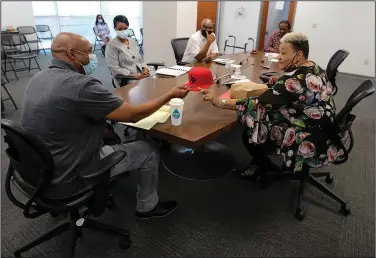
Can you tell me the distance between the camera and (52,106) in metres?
1.17

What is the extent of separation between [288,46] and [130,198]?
144cm

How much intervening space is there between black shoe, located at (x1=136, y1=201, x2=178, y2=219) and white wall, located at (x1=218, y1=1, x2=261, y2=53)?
567 centimetres

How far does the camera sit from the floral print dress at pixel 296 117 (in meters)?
1.51

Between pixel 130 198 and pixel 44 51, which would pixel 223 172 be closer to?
pixel 130 198

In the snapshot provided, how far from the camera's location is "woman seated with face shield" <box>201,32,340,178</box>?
152cm

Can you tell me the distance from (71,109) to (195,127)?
0.62 metres

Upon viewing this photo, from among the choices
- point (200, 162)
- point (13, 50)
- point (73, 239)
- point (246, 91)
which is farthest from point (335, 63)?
point (13, 50)

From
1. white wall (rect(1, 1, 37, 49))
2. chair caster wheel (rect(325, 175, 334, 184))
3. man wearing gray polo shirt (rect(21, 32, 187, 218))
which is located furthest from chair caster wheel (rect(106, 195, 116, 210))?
white wall (rect(1, 1, 37, 49))

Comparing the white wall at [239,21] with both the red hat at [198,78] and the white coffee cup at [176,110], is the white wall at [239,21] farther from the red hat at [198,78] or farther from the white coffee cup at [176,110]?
the white coffee cup at [176,110]

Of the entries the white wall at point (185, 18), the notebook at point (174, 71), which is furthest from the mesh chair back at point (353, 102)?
the white wall at point (185, 18)

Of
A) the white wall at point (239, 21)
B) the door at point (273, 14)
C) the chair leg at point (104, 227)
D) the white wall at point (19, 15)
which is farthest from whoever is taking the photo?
the white wall at point (239, 21)

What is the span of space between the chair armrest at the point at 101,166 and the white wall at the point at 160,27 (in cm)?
323

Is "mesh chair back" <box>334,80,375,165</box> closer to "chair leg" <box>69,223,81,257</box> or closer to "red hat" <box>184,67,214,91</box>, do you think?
"red hat" <box>184,67,214,91</box>


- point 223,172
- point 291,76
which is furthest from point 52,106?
point 223,172
